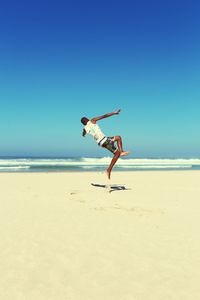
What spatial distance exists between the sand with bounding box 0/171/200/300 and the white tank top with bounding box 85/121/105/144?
2.50 m

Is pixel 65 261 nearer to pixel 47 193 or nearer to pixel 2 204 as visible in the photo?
pixel 2 204

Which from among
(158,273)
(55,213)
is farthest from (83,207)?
(158,273)

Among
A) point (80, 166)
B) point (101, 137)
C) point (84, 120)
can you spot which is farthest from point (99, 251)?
point (80, 166)

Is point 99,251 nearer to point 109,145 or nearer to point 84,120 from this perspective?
point 109,145

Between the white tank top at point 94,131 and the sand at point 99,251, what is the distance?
250 centimetres

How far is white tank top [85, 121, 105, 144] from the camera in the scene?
959 cm

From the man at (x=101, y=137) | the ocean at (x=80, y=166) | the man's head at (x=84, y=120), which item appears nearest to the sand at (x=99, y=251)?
the man at (x=101, y=137)

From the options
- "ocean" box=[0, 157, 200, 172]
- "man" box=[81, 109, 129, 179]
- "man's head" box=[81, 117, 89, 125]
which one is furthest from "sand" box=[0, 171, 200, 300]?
"ocean" box=[0, 157, 200, 172]

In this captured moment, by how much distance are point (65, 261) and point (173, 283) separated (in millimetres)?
1358

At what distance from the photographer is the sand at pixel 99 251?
336 cm

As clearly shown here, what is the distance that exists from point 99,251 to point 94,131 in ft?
A: 18.2

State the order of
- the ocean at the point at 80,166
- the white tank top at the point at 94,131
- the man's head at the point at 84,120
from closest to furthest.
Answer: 1. the white tank top at the point at 94,131
2. the man's head at the point at 84,120
3. the ocean at the point at 80,166

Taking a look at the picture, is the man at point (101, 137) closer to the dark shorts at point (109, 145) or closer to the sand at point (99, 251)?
the dark shorts at point (109, 145)

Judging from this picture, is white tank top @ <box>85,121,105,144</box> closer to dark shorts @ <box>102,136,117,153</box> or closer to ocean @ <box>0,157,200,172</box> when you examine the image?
dark shorts @ <box>102,136,117,153</box>
